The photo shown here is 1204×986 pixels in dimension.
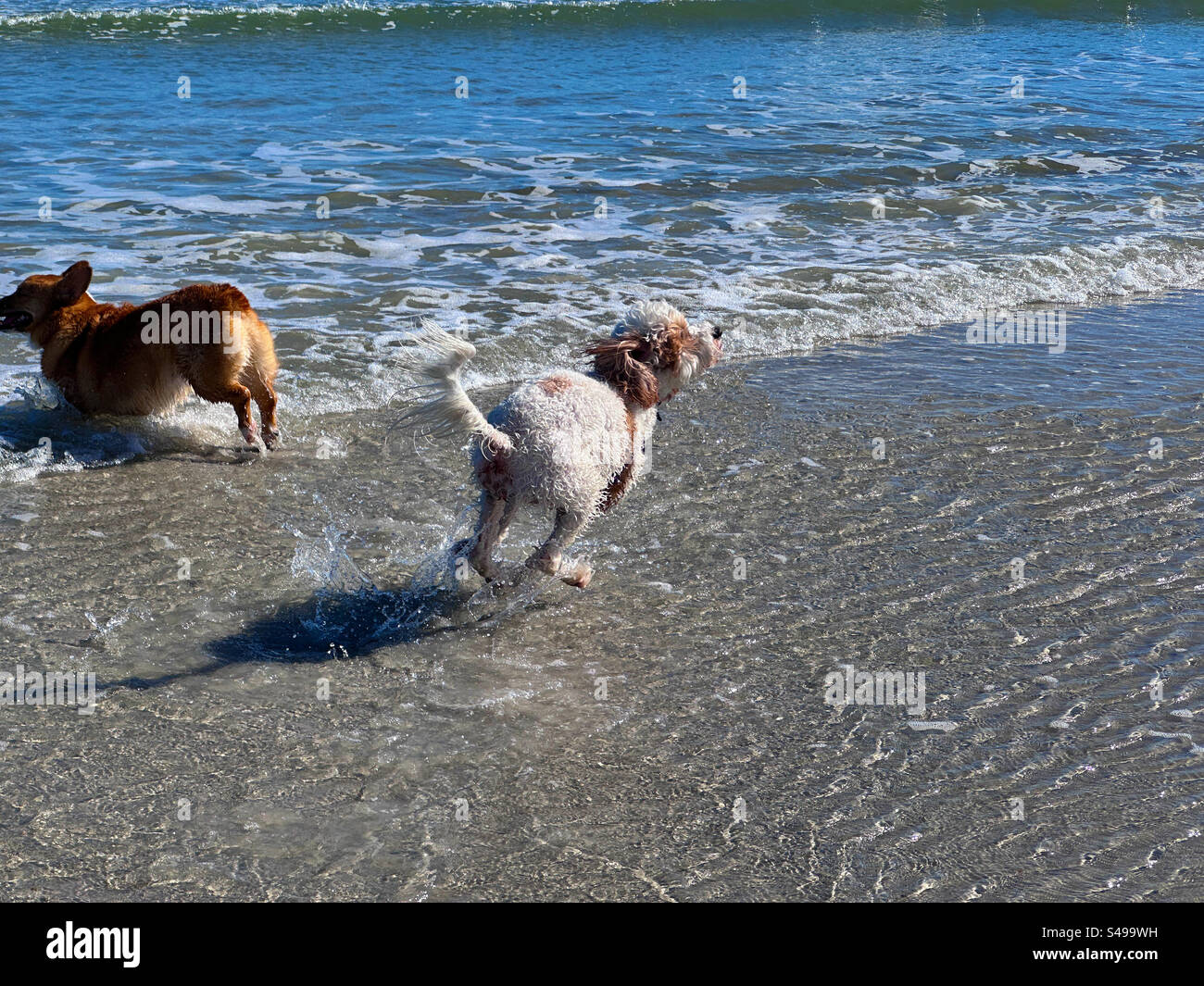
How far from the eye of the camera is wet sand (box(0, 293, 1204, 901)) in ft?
11.5

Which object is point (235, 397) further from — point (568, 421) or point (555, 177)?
point (555, 177)

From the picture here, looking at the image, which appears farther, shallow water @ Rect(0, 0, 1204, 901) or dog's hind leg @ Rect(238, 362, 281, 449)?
dog's hind leg @ Rect(238, 362, 281, 449)

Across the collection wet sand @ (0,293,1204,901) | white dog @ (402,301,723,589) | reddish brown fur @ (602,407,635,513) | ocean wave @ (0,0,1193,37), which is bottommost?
wet sand @ (0,293,1204,901)

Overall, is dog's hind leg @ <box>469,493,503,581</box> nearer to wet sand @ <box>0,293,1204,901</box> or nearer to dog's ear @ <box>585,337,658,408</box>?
wet sand @ <box>0,293,1204,901</box>

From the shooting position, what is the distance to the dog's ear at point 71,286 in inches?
266

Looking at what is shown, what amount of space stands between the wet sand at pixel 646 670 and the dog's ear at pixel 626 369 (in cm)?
80

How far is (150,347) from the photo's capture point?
21.1ft

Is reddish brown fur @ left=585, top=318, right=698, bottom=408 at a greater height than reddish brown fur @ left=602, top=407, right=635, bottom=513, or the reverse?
reddish brown fur @ left=585, top=318, right=698, bottom=408

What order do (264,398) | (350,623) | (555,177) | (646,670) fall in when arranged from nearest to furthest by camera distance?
(646,670), (350,623), (264,398), (555,177)

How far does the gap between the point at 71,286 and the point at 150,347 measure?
756 mm

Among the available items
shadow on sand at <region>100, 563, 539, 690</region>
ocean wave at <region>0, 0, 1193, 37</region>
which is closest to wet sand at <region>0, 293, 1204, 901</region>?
shadow on sand at <region>100, 563, 539, 690</region>

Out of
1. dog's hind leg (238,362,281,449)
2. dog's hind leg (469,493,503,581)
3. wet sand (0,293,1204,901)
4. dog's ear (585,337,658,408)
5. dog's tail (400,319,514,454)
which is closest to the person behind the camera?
wet sand (0,293,1204,901)

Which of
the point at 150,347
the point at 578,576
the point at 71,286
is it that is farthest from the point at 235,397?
the point at 578,576
